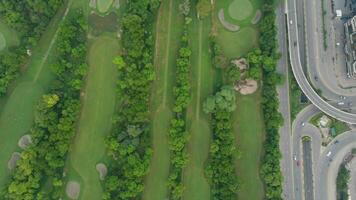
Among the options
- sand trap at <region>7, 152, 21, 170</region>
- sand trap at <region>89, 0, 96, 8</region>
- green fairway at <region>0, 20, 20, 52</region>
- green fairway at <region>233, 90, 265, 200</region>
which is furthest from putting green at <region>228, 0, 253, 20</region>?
sand trap at <region>7, 152, 21, 170</region>

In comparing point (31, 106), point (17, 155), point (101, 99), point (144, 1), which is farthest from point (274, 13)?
point (17, 155)

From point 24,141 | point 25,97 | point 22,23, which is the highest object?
point 22,23

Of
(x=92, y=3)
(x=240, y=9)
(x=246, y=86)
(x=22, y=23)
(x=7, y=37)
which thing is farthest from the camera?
(x=240, y=9)

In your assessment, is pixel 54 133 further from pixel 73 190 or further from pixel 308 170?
pixel 308 170

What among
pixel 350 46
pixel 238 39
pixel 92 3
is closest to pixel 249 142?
pixel 238 39

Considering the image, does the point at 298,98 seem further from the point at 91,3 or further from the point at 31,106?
the point at 31,106

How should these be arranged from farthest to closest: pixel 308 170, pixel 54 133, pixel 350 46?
pixel 350 46 → pixel 308 170 → pixel 54 133
